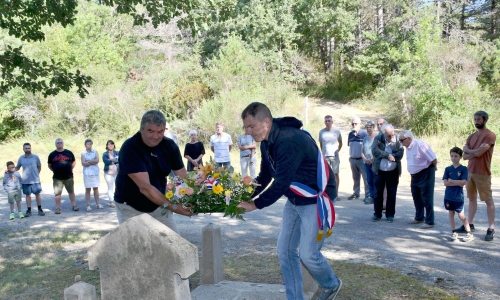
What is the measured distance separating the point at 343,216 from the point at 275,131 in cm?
634

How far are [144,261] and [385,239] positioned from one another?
603 centimetres

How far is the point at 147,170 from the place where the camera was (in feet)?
17.2

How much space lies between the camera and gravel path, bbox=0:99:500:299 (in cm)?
661

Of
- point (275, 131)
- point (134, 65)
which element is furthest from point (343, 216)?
point (134, 65)

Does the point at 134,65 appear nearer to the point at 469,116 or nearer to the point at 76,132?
the point at 76,132

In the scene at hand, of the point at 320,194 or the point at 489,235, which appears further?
the point at 489,235

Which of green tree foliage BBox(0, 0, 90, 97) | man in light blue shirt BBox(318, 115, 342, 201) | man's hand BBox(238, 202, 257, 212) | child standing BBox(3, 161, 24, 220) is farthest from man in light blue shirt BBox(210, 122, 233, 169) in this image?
man's hand BBox(238, 202, 257, 212)

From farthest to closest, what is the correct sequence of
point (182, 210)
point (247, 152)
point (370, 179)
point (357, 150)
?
point (247, 152) < point (357, 150) < point (370, 179) < point (182, 210)

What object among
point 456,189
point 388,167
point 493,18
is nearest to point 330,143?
point 388,167

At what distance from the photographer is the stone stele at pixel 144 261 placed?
10.8 ft

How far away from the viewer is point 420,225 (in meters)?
9.48

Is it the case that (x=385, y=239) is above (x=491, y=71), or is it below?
below

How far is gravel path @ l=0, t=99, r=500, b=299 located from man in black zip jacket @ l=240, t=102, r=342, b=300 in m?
2.03

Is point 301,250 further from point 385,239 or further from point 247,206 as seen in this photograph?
point 385,239
